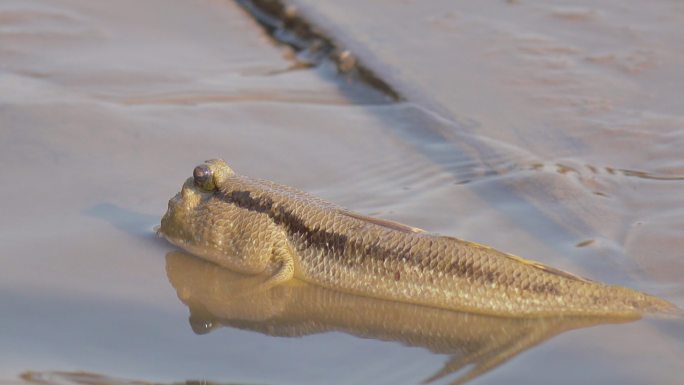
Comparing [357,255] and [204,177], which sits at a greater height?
[204,177]

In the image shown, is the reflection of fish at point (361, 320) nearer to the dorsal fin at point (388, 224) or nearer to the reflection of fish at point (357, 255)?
the reflection of fish at point (357, 255)

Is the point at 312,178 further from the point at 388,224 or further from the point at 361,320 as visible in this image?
the point at 361,320

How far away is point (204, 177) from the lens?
357 centimetres

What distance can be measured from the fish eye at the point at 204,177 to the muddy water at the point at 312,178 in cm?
27

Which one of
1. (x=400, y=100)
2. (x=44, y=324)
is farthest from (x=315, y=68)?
(x=44, y=324)

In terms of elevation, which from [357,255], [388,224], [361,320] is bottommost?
[361,320]

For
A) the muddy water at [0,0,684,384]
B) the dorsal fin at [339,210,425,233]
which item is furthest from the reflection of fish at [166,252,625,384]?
the dorsal fin at [339,210,425,233]

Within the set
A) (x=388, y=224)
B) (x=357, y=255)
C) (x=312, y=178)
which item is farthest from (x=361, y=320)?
A: (x=312, y=178)

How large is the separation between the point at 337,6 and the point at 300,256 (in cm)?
347

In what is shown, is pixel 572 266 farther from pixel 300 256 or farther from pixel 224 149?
pixel 224 149

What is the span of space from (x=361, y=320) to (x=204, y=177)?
76cm

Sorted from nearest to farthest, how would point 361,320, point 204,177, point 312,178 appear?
point 361,320, point 204,177, point 312,178

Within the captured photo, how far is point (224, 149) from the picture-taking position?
4.63 meters

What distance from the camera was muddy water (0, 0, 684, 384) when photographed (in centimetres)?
305
